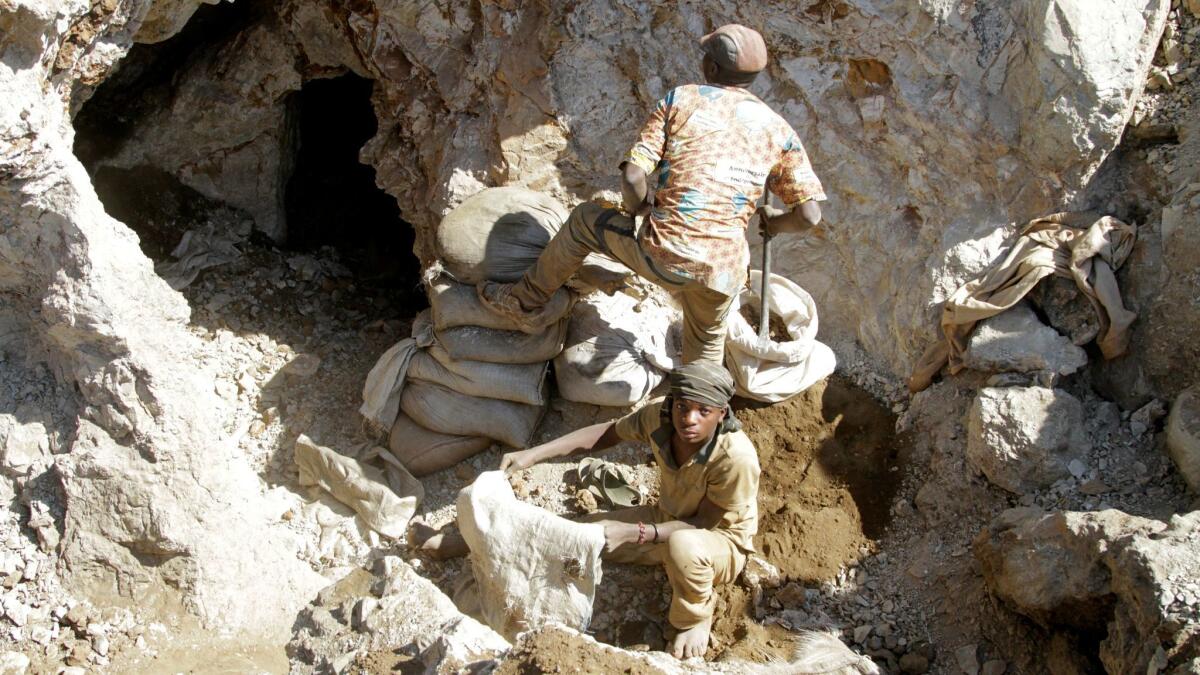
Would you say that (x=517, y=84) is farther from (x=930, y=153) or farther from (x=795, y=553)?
(x=795, y=553)

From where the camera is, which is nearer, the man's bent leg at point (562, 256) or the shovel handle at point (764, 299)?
the man's bent leg at point (562, 256)

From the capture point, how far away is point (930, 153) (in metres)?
4.64

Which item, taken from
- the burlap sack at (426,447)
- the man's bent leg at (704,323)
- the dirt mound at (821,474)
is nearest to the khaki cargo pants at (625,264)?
the man's bent leg at (704,323)

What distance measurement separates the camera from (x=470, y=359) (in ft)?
15.3

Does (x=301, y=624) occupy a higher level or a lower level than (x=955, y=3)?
lower

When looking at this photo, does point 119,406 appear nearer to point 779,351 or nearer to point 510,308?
point 510,308

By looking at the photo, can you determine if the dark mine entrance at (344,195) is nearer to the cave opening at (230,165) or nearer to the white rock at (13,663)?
the cave opening at (230,165)

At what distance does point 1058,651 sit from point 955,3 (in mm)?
2750

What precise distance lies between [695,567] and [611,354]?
52.3 inches

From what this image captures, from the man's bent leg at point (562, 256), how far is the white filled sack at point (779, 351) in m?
0.74

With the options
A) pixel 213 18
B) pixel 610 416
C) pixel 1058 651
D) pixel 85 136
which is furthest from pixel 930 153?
pixel 85 136

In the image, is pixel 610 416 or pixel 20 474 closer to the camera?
pixel 20 474

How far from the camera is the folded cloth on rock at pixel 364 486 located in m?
4.41

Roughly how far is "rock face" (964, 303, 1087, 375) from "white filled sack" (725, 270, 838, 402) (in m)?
0.70
